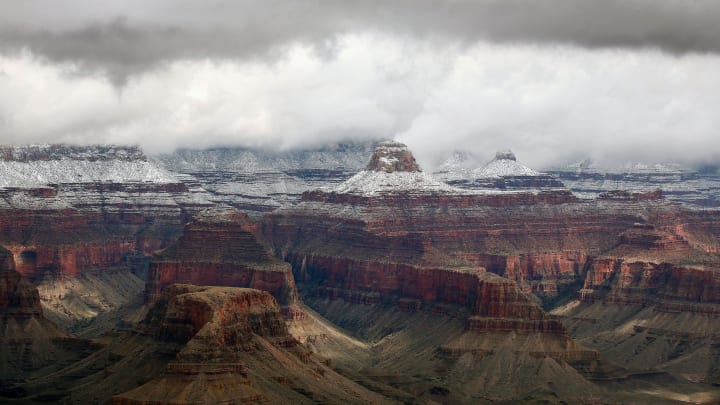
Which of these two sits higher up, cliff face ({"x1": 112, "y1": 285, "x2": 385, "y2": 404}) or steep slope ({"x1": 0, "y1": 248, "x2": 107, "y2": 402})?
cliff face ({"x1": 112, "y1": 285, "x2": 385, "y2": 404})

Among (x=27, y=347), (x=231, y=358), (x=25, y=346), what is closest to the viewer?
(x=231, y=358)

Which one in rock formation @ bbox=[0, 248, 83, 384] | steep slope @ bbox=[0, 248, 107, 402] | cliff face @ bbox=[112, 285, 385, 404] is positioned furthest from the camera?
rock formation @ bbox=[0, 248, 83, 384]

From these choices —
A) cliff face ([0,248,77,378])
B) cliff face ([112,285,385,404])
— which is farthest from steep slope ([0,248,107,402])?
cliff face ([112,285,385,404])

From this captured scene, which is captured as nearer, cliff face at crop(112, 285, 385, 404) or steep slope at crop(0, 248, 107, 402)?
cliff face at crop(112, 285, 385, 404)

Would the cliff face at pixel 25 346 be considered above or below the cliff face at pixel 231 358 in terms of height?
below

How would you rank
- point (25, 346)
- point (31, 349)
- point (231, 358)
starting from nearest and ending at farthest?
1. point (231, 358)
2. point (31, 349)
3. point (25, 346)

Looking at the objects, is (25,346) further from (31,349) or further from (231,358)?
(231,358)

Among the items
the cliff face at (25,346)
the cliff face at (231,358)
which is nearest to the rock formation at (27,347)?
the cliff face at (25,346)

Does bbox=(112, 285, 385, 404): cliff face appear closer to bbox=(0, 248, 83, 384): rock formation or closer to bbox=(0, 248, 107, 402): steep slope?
bbox=(0, 248, 107, 402): steep slope

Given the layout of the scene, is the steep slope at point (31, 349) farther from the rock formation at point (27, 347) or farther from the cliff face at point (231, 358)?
the cliff face at point (231, 358)

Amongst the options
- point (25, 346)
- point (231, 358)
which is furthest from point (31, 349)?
point (231, 358)

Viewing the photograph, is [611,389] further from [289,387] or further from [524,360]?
[289,387]

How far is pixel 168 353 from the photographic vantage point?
523 ft

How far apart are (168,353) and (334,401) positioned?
14214 mm
